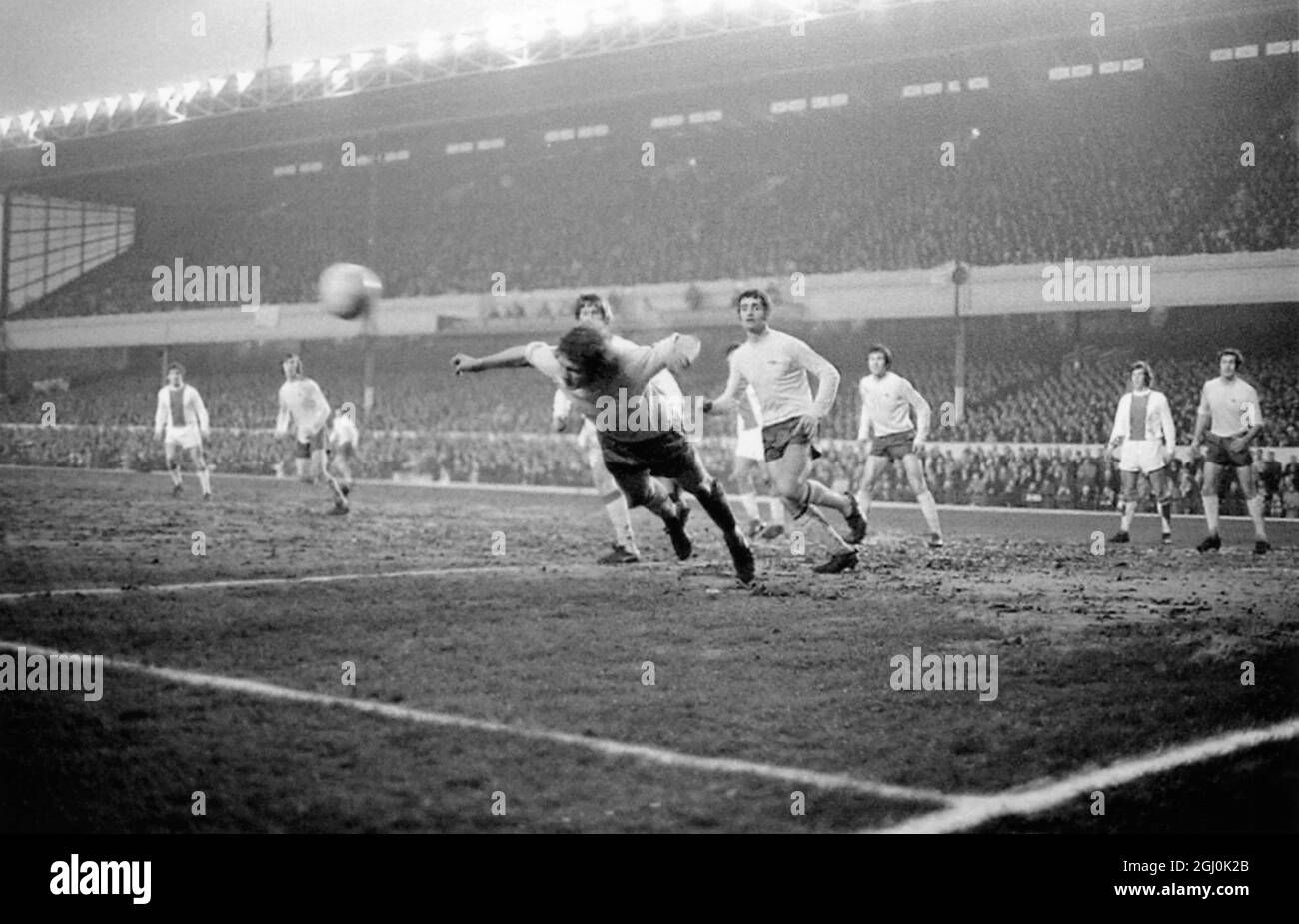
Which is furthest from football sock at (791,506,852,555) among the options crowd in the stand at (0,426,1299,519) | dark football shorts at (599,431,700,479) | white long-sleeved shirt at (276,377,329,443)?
white long-sleeved shirt at (276,377,329,443)

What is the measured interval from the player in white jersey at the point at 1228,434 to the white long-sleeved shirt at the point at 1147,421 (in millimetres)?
524

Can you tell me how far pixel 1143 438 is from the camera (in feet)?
37.3

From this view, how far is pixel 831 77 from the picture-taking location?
27000 mm

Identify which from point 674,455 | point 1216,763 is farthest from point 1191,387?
point 1216,763

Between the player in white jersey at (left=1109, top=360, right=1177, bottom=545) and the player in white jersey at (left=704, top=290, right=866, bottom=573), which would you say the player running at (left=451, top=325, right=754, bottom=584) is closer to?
the player in white jersey at (left=704, top=290, right=866, bottom=573)

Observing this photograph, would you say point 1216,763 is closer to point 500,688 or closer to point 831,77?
point 500,688

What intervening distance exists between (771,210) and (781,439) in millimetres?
18686

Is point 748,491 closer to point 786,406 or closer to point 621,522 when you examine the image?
point 621,522

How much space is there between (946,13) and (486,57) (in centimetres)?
1018

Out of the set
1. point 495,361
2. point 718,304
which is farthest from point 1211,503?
point 718,304

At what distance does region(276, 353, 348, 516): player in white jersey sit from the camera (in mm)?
13867

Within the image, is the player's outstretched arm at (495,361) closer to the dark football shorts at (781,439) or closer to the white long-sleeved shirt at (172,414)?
the dark football shorts at (781,439)

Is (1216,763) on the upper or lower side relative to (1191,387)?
lower

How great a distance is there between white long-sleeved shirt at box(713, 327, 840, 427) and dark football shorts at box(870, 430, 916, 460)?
2.75 metres
